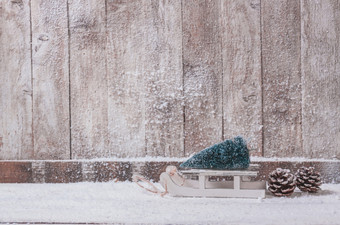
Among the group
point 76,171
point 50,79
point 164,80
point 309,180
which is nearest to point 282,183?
point 309,180

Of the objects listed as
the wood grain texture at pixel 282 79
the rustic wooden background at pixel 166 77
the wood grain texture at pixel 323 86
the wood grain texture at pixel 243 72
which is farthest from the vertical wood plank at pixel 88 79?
the wood grain texture at pixel 323 86

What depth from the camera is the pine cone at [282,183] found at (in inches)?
31.9

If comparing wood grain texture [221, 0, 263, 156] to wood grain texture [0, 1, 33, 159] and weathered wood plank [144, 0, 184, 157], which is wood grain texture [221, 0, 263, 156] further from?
wood grain texture [0, 1, 33, 159]

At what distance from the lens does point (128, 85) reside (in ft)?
3.33

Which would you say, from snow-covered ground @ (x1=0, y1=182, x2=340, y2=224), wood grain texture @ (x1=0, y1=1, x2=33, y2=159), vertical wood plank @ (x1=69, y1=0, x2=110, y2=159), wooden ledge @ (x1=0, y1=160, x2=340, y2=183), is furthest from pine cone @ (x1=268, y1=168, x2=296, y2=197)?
wood grain texture @ (x1=0, y1=1, x2=33, y2=159)

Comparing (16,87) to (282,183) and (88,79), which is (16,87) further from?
(282,183)

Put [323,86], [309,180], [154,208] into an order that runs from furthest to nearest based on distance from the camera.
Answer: [323,86], [309,180], [154,208]

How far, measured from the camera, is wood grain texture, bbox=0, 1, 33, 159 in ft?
3.40

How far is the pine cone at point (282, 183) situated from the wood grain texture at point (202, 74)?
223 millimetres

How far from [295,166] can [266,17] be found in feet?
1.37

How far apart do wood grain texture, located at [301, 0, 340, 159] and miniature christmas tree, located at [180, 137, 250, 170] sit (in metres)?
0.26

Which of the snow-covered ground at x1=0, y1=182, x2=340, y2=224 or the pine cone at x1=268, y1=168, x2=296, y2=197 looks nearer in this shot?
the snow-covered ground at x1=0, y1=182, x2=340, y2=224

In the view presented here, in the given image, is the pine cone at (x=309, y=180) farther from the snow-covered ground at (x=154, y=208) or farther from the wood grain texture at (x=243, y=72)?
the wood grain texture at (x=243, y=72)

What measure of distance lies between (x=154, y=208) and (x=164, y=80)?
398 mm
